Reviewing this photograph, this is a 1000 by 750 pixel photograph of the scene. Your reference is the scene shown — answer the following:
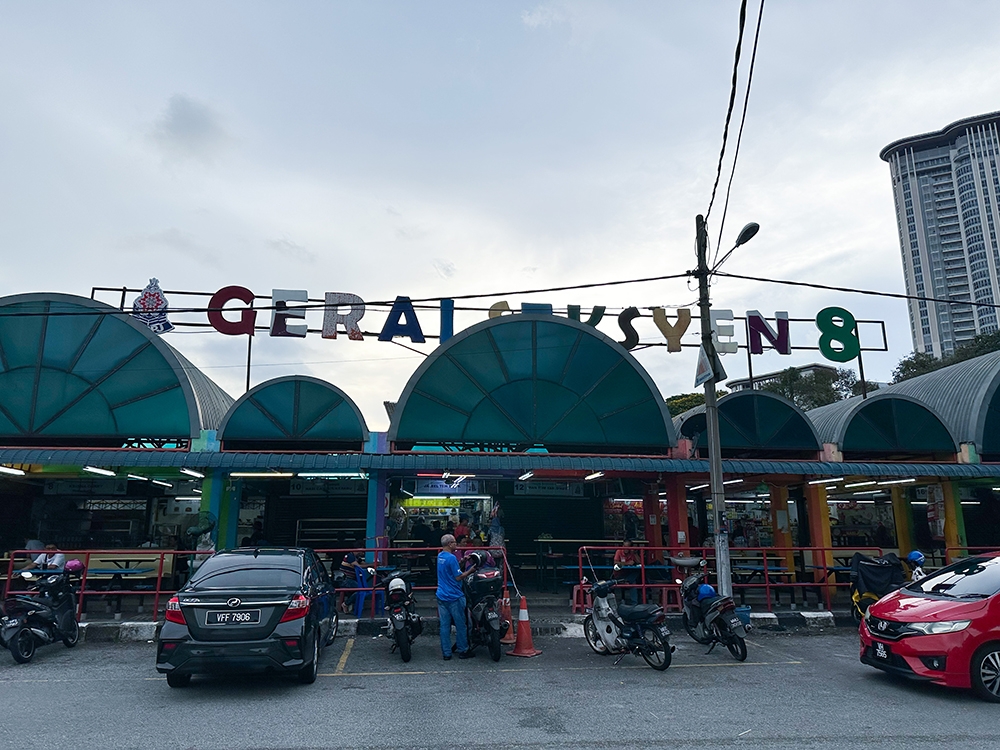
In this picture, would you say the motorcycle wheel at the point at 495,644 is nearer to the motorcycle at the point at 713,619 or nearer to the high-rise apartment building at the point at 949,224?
the motorcycle at the point at 713,619

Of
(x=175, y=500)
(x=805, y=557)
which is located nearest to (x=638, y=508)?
(x=805, y=557)

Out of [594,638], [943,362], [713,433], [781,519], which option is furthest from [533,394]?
[943,362]

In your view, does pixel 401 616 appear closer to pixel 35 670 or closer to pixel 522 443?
pixel 35 670

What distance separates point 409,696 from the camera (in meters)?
8.09

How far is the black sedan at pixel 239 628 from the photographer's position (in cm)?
775

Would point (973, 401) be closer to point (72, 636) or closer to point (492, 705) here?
point (492, 705)

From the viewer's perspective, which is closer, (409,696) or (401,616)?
(409,696)

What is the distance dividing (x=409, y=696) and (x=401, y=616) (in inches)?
79.5

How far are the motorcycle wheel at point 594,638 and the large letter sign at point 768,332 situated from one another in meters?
10.7

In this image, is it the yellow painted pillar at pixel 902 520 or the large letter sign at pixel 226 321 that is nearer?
the large letter sign at pixel 226 321

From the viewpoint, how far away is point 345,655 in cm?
1041

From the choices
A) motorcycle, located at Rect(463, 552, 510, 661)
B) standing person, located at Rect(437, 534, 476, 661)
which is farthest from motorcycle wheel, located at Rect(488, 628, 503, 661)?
standing person, located at Rect(437, 534, 476, 661)

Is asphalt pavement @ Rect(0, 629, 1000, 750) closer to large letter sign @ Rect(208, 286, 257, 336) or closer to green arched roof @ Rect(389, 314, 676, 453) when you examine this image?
green arched roof @ Rect(389, 314, 676, 453)

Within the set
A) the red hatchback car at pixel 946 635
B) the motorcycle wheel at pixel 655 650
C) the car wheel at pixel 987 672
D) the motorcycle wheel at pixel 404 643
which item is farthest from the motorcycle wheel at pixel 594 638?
the car wheel at pixel 987 672
